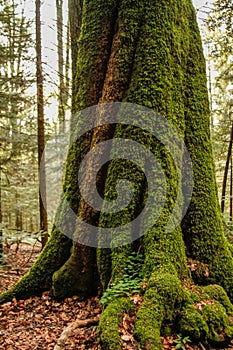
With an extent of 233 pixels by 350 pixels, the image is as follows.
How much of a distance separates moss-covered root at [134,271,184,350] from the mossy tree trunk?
0.02 m

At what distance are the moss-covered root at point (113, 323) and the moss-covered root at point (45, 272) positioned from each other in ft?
5.76

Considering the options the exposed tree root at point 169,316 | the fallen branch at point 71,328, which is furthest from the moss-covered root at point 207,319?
the fallen branch at point 71,328

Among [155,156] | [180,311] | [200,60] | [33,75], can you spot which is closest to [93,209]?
[155,156]

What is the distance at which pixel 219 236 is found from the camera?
15.0 ft

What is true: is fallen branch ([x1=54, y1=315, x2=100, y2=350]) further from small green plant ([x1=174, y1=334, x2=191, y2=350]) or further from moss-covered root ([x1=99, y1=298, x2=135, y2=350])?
small green plant ([x1=174, y1=334, x2=191, y2=350])

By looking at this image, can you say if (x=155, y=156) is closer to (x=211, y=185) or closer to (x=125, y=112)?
(x=125, y=112)

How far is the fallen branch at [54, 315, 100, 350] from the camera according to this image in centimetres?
349

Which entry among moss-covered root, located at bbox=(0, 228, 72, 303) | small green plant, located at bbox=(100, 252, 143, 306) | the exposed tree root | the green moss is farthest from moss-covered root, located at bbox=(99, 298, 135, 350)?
moss-covered root, located at bbox=(0, 228, 72, 303)

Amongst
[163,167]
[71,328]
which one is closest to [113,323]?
[71,328]

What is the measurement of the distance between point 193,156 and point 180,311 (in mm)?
A: 2381

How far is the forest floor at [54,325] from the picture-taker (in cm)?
329

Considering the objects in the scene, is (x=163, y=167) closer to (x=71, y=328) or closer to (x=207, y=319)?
(x=207, y=319)

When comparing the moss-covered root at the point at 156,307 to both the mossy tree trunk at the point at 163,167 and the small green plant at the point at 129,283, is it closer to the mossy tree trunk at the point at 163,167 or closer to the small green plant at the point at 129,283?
the mossy tree trunk at the point at 163,167

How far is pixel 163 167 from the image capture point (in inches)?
169
